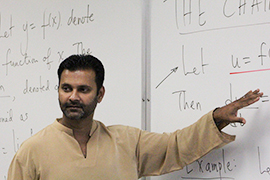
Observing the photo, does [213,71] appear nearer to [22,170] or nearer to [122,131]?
[122,131]

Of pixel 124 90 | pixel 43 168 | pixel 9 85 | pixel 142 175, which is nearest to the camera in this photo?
pixel 43 168

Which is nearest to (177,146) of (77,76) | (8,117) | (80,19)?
(77,76)

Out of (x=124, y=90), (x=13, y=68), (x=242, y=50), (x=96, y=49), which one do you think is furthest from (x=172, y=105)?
(x=13, y=68)

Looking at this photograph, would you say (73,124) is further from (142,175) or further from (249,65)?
(249,65)

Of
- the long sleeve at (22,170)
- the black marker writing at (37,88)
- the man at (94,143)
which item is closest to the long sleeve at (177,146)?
the man at (94,143)

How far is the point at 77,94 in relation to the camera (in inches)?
45.2

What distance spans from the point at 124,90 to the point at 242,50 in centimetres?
48

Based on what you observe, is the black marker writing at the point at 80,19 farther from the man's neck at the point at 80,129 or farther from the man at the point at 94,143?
the man's neck at the point at 80,129

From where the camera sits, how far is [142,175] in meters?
1.29

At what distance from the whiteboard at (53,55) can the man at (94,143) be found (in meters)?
0.17

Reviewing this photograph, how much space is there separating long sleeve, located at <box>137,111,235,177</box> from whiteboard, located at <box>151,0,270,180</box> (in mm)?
81

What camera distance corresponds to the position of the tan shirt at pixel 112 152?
3.68 feet

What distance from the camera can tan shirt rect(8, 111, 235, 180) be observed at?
1122 millimetres

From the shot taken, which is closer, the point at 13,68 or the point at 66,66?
the point at 66,66
